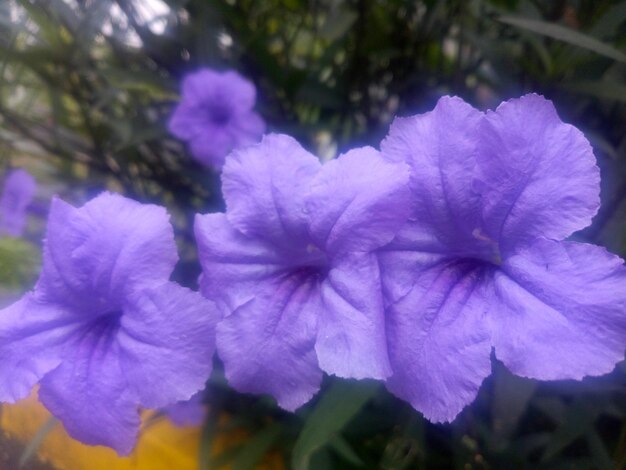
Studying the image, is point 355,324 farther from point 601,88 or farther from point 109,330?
point 601,88

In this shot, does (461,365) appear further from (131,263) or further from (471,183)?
(131,263)

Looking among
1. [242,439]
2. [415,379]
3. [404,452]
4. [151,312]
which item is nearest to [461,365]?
[415,379]

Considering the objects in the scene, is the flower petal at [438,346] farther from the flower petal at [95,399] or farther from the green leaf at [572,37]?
the green leaf at [572,37]

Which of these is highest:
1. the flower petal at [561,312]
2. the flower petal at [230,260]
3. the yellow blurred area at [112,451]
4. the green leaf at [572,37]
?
the green leaf at [572,37]

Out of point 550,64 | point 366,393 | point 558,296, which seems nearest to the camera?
point 558,296

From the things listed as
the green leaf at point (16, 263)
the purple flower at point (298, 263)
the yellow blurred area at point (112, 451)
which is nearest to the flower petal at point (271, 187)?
the purple flower at point (298, 263)

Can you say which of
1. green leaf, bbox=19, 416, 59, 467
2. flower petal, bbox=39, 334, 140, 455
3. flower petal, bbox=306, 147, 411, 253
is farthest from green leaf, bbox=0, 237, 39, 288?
flower petal, bbox=306, 147, 411, 253

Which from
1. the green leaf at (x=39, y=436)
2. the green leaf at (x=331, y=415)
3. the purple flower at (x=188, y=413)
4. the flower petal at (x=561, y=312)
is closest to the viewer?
the flower petal at (x=561, y=312)
